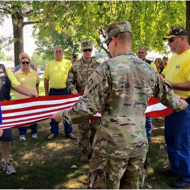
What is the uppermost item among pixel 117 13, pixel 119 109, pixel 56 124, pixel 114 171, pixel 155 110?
pixel 117 13

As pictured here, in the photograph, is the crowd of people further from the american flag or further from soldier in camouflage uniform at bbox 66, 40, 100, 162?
soldier in camouflage uniform at bbox 66, 40, 100, 162

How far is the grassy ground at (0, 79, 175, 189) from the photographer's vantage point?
348 centimetres

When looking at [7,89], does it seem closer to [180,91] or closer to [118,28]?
[118,28]

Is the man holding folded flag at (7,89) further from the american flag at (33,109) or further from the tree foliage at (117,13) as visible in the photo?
the tree foliage at (117,13)

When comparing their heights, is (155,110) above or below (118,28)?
below

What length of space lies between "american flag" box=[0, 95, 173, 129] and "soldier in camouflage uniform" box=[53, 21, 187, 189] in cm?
139

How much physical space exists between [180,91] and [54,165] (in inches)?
101

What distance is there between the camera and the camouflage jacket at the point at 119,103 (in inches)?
74.0

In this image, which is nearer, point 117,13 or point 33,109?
point 33,109

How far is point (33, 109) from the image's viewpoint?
3.46 metres

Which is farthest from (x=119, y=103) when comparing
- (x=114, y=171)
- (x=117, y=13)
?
(x=117, y=13)

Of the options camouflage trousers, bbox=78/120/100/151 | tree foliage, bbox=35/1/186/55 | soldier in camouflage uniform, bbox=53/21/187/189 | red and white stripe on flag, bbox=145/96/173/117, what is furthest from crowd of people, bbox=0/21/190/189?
tree foliage, bbox=35/1/186/55

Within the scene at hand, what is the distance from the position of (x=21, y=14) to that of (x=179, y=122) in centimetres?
1135

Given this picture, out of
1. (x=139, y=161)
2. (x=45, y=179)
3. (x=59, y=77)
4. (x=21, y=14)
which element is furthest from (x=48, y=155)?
(x=21, y=14)
